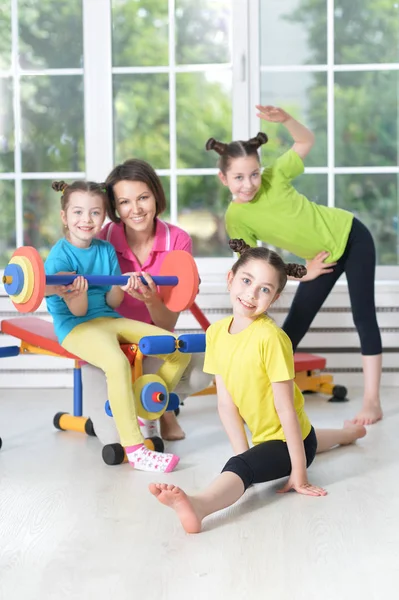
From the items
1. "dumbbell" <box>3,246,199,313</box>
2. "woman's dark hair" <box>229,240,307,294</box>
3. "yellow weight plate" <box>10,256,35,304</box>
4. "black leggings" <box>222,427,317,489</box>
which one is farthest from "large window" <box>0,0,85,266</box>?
"black leggings" <box>222,427,317,489</box>

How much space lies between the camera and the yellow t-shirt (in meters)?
2.04

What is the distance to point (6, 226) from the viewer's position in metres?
4.14

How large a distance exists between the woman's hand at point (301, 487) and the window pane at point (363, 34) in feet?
7.63

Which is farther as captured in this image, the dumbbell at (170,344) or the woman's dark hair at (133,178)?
the woman's dark hair at (133,178)

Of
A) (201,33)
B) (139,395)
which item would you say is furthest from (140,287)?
(201,33)

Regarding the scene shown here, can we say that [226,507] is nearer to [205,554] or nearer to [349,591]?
[205,554]

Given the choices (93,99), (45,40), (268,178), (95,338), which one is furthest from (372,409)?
(45,40)

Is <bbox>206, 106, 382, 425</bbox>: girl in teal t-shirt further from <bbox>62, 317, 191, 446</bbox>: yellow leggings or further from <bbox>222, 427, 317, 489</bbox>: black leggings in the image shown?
<bbox>222, 427, 317, 489</bbox>: black leggings

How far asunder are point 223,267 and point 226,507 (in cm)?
199

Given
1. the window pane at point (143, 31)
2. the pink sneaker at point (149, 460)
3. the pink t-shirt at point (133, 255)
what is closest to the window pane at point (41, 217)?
the window pane at point (143, 31)

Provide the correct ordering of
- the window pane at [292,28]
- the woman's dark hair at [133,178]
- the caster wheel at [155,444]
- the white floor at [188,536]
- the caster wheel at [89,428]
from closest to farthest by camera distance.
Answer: the white floor at [188,536] → the caster wheel at [155,444] → the woman's dark hair at [133,178] → the caster wheel at [89,428] → the window pane at [292,28]

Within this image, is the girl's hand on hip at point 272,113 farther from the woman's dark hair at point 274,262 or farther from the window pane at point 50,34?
the window pane at point 50,34

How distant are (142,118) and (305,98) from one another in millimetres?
746

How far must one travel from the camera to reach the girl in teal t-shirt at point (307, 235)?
281 centimetres
